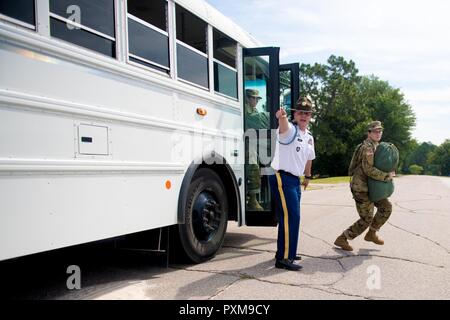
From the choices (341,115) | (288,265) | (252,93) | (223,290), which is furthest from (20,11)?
(341,115)

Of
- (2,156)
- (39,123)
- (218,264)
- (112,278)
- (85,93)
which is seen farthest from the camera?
(218,264)

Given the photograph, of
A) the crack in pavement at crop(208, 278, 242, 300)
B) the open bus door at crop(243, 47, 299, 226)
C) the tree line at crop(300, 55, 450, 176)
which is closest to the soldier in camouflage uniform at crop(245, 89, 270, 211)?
the open bus door at crop(243, 47, 299, 226)

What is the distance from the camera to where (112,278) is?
3.87 m

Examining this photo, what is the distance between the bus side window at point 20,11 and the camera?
2.49 metres

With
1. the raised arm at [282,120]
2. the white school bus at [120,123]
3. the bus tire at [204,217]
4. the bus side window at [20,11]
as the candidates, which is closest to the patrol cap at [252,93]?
the white school bus at [120,123]

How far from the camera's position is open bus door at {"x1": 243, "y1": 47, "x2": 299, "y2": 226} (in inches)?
203

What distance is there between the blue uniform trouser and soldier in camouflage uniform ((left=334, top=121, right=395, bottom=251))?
1196 mm

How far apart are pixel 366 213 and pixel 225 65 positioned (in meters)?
2.43

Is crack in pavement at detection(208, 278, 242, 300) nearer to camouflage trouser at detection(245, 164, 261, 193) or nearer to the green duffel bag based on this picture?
camouflage trouser at detection(245, 164, 261, 193)

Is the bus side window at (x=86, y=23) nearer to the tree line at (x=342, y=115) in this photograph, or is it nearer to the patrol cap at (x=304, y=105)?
the patrol cap at (x=304, y=105)

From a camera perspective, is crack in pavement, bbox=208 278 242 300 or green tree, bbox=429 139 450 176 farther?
green tree, bbox=429 139 450 176
